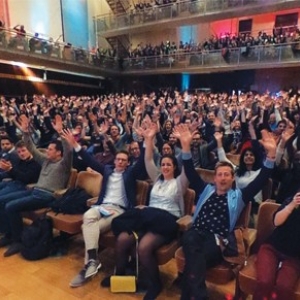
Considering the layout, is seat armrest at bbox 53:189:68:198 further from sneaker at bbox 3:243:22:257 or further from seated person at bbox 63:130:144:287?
sneaker at bbox 3:243:22:257

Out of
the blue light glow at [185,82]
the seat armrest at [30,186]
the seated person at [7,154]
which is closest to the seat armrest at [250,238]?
the seat armrest at [30,186]

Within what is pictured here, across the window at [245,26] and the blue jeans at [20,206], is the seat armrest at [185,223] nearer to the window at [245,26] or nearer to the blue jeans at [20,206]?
the blue jeans at [20,206]

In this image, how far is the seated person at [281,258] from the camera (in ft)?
6.10

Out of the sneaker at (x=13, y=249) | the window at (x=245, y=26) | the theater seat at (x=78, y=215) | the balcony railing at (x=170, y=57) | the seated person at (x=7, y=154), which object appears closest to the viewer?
the theater seat at (x=78, y=215)

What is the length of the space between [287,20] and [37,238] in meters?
17.7

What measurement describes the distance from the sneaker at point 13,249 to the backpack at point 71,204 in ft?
1.73

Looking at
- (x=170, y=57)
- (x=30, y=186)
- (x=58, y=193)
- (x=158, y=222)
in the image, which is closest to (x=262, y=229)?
(x=158, y=222)

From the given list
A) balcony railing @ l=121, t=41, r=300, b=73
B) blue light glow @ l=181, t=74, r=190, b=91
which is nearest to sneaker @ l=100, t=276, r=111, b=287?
balcony railing @ l=121, t=41, r=300, b=73

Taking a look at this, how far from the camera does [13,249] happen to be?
3080 mm

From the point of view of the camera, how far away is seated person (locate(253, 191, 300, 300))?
73.2 inches

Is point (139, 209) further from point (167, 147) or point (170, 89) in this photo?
point (170, 89)

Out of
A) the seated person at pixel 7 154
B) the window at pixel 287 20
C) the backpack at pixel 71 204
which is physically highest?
the window at pixel 287 20

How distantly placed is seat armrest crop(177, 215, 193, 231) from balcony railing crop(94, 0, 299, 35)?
43.1 ft

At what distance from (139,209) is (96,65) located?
607 inches
